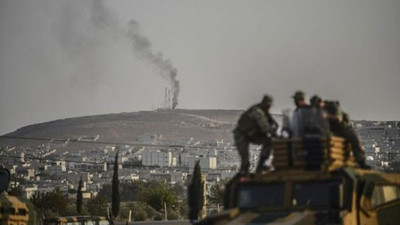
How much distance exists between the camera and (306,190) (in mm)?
21938

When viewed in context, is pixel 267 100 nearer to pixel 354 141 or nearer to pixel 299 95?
pixel 299 95

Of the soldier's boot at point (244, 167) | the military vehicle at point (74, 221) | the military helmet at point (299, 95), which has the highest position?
the military helmet at point (299, 95)

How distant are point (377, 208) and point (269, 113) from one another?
254 cm

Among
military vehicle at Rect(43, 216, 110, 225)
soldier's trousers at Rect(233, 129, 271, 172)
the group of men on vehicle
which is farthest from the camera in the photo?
military vehicle at Rect(43, 216, 110, 225)

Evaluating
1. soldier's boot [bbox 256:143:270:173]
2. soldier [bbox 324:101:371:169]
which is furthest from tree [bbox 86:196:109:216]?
soldier [bbox 324:101:371:169]

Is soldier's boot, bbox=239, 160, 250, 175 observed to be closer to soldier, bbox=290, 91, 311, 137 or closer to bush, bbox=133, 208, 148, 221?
soldier, bbox=290, 91, 311, 137

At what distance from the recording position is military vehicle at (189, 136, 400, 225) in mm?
21656

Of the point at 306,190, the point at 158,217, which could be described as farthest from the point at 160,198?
the point at 306,190

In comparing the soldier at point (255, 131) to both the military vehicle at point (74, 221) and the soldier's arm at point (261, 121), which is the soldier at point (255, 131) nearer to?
the soldier's arm at point (261, 121)

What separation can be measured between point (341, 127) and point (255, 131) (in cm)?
151

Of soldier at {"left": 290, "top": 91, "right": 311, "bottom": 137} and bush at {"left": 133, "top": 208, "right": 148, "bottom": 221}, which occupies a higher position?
soldier at {"left": 290, "top": 91, "right": 311, "bottom": 137}

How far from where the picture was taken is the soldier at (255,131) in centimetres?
2327

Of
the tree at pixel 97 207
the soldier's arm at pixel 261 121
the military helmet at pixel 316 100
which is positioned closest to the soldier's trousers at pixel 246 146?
the soldier's arm at pixel 261 121

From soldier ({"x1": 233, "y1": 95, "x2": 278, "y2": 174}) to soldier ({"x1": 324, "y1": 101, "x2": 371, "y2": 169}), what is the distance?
1.01 meters
